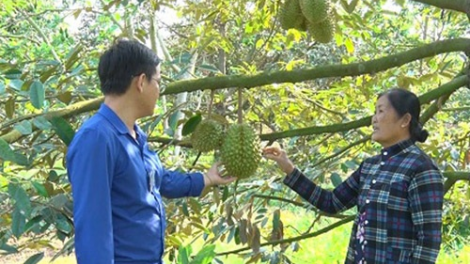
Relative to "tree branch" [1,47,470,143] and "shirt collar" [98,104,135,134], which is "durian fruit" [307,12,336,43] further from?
"shirt collar" [98,104,135,134]

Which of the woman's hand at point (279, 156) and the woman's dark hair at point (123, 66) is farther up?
the woman's dark hair at point (123, 66)

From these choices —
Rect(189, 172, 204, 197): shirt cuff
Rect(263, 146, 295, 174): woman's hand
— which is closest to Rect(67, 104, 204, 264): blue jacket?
Rect(189, 172, 204, 197): shirt cuff

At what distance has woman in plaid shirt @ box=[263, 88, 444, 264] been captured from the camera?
163cm

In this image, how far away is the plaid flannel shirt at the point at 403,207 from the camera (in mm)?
1621

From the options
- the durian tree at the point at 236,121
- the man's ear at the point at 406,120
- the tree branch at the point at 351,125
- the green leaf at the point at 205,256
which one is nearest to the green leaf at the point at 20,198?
the durian tree at the point at 236,121

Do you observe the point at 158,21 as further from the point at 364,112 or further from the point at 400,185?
the point at 400,185

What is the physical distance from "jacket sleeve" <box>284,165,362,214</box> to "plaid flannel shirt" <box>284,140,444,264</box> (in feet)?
0.49

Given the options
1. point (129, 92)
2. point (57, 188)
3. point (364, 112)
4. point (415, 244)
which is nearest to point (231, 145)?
point (129, 92)

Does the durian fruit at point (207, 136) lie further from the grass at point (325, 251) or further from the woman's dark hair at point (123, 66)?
the grass at point (325, 251)

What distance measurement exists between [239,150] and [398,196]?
1.42ft

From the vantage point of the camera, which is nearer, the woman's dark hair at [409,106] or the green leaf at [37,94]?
the green leaf at [37,94]

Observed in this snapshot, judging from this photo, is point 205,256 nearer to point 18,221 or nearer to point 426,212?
point 18,221

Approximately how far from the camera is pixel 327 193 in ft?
6.56

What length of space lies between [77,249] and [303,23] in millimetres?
1131
